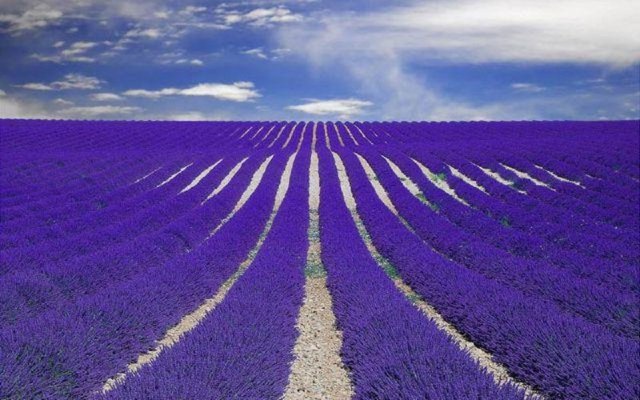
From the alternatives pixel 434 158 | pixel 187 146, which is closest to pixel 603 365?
pixel 434 158

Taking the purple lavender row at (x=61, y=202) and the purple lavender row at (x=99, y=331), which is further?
the purple lavender row at (x=61, y=202)

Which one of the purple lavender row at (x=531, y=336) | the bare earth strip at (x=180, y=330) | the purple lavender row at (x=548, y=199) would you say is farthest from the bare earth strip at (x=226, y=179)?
the purple lavender row at (x=531, y=336)

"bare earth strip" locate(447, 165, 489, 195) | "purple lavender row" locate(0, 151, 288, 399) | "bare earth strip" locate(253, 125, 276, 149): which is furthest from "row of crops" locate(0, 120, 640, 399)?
"bare earth strip" locate(253, 125, 276, 149)

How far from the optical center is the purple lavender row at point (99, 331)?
4531mm

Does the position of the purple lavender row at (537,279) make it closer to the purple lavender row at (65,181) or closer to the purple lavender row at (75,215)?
the purple lavender row at (75,215)

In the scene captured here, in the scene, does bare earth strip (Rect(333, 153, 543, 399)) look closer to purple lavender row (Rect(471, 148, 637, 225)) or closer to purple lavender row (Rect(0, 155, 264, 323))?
purple lavender row (Rect(0, 155, 264, 323))

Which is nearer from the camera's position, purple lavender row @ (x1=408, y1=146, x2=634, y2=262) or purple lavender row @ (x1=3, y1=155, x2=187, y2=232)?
purple lavender row @ (x1=408, y1=146, x2=634, y2=262)

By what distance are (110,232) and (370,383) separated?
7492mm

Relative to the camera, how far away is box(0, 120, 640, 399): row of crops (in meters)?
4.66

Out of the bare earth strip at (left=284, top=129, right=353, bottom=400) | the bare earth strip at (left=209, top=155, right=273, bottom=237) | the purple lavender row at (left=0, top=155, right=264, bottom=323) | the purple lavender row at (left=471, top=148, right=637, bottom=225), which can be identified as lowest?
the bare earth strip at (left=209, top=155, right=273, bottom=237)

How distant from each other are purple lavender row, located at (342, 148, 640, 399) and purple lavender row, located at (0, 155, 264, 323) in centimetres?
430

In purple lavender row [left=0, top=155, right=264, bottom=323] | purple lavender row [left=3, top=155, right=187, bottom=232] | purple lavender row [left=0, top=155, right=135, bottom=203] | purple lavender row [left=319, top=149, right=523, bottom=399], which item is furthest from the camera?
purple lavender row [left=0, top=155, right=135, bottom=203]

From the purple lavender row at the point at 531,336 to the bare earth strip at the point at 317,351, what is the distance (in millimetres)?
1468

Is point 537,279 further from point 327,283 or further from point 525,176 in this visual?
point 525,176
